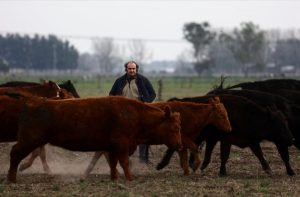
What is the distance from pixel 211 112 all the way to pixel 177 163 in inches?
94.4

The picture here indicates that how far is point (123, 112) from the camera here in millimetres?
11594

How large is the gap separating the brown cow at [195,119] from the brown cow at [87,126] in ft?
3.27

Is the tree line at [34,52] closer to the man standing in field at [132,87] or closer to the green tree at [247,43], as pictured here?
the green tree at [247,43]

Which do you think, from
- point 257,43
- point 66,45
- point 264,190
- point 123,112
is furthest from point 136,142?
point 66,45

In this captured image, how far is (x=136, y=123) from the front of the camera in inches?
461

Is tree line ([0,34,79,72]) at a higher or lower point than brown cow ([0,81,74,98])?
lower

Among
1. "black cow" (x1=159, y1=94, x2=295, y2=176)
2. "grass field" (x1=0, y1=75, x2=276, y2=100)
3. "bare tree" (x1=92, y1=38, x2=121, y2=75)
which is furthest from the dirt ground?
"bare tree" (x1=92, y1=38, x2=121, y2=75)

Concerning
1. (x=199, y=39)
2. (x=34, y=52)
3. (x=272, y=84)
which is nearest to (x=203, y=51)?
(x=199, y=39)

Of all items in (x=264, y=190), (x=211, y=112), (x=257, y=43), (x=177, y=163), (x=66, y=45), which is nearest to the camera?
(x=264, y=190)

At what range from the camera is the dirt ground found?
10242 millimetres

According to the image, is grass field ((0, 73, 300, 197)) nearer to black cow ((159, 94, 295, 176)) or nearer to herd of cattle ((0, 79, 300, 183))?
herd of cattle ((0, 79, 300, 183))

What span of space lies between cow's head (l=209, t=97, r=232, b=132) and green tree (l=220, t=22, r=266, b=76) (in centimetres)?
7578

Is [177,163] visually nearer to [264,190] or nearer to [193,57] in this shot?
[264,190]

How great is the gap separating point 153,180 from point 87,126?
1.43 m
